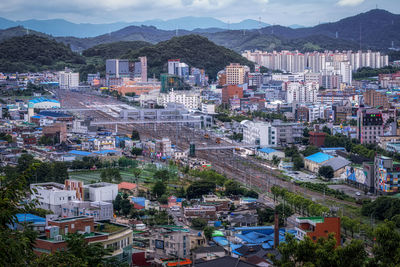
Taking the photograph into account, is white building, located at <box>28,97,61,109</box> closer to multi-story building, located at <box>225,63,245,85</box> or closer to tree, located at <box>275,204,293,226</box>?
multi-story building, located at <box>225,63,245,85</box>

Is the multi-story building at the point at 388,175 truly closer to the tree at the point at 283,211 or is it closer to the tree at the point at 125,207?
the tree at the point at 283,211

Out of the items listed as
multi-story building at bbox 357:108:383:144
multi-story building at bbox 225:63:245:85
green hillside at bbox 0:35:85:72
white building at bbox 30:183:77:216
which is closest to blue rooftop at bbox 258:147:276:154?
multi-story building at bbox 357:108:383:144

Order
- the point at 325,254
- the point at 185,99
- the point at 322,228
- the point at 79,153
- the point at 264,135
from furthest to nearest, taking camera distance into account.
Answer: the point at 185,99 < the point at 264,135 < the point at 79,153 < the point at 322,228 < the point at 325,254

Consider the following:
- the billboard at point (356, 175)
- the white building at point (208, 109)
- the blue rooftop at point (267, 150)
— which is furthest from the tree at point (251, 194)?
the white building at point (208, 109)

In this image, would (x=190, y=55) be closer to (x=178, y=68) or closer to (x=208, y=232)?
(x=178, y=68)

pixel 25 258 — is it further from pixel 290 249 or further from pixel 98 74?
pixel 98 74

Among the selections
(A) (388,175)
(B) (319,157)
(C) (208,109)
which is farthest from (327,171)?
(C) (208,109)
